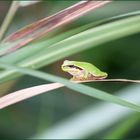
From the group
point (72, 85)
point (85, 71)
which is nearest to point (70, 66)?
point (85, 71)

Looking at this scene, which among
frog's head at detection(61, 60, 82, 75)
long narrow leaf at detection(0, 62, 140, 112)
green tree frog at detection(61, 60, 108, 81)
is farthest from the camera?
frog's head at detection(61, 60, 82, 75)

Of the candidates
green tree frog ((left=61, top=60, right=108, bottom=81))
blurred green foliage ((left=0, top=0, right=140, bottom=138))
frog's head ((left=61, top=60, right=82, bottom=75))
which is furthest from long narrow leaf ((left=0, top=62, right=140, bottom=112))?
blurred green foliage ((left=0, top=0, right=140, bottom=138))

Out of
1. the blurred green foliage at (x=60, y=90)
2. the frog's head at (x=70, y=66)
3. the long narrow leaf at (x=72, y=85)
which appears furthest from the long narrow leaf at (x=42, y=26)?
the blurred green foliage at (x=60, y=90)

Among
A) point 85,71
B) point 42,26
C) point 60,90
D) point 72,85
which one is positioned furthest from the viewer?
point 60,90

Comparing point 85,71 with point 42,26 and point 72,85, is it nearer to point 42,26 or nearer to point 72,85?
point 42,26

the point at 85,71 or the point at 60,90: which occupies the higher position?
the point at 85,71

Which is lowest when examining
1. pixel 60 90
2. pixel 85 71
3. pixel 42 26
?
pixel 60 90

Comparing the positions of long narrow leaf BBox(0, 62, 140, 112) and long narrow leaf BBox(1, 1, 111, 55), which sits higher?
long narrow leaf BBox(1, 1, 111, 55)

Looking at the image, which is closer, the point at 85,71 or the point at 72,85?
the point at 72,85

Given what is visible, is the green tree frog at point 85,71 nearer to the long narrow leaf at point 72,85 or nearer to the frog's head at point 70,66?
the frog's head at point 70,66

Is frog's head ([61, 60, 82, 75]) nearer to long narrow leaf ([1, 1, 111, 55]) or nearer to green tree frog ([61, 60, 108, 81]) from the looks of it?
green tree frog ([61, 60, 108, 81])

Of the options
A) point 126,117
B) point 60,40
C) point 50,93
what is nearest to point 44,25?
point 60,40
